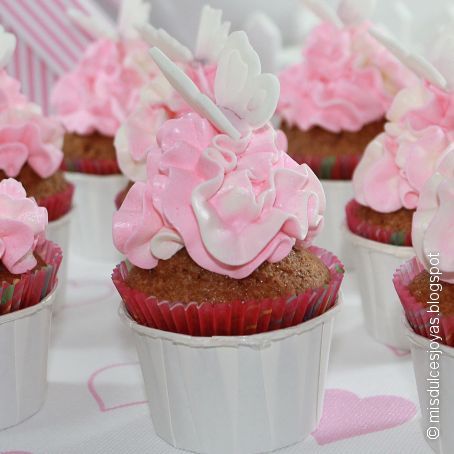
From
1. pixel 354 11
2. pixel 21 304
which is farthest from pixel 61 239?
pixel 354 11

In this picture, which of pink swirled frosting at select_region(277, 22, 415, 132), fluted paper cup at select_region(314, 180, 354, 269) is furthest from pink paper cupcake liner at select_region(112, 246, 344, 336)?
pink swirled frosting at select_region(277, 22, 415, 132)

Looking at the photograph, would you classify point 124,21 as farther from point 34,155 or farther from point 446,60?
point 446,60

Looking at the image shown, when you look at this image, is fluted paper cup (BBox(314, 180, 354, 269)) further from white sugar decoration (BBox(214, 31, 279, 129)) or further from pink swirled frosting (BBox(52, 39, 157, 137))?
white sugar decoration (BBox(214, 31, 279, 129))

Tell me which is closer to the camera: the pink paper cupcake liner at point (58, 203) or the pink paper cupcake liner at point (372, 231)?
the pink paper cupcake liner at point (372, 231)

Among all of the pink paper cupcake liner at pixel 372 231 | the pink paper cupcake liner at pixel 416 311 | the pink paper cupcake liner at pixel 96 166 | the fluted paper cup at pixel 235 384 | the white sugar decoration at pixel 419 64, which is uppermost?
the white sugar decoration at pixel 419 64

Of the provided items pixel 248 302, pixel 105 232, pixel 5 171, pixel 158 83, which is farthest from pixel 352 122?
pixel 248 302

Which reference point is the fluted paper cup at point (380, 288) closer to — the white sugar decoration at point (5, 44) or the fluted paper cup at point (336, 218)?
the fluted paper cup at point (336, 218)

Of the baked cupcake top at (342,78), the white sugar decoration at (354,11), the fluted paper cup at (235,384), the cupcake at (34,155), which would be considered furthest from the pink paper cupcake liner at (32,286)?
the white sugar decoration at (354,11)
